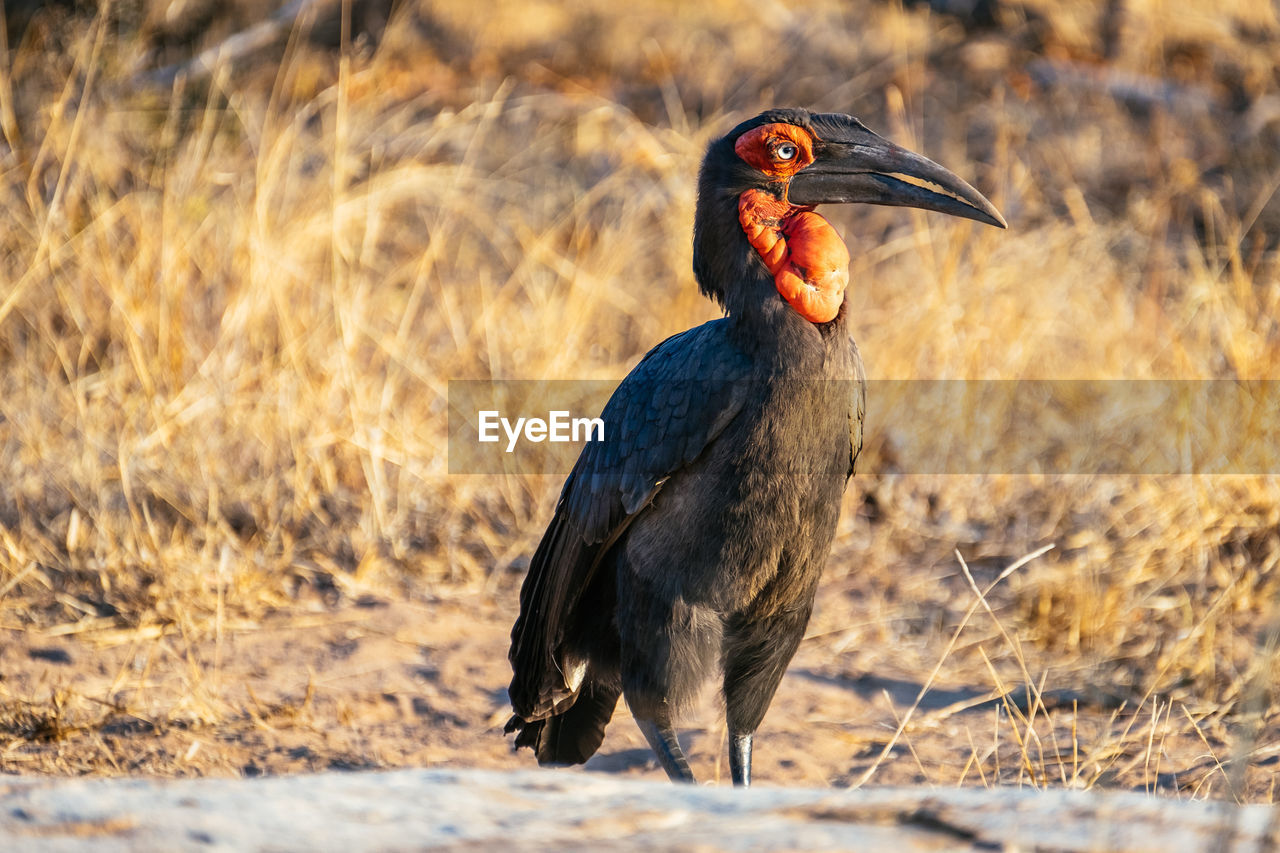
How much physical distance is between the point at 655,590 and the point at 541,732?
68cm

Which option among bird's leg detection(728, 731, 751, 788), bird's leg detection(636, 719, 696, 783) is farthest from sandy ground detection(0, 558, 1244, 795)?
bird's leg detection(636, 719, 696, 783)

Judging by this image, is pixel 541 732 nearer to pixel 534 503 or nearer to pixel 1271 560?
pixel 534 503

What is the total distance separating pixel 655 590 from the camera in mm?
2750

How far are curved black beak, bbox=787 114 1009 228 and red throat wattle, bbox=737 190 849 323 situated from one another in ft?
0.23

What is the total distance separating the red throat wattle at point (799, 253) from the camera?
2.62 meters

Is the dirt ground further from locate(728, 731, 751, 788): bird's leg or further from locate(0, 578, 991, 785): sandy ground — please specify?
locate(728, 731, 751, 788): bird's leg

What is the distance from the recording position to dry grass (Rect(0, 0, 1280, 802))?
357cm

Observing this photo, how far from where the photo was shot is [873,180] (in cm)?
275

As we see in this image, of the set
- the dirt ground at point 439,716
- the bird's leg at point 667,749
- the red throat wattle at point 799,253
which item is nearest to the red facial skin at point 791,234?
the red throat wattle at point 799,253

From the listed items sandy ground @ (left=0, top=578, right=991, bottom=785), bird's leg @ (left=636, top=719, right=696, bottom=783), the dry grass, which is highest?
the dry grass

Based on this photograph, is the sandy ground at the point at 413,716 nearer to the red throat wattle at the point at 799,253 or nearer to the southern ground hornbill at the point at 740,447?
the southern ground hornbill at the point at 740,447

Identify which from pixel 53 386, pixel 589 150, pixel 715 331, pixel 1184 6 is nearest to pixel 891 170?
pixel 715 331

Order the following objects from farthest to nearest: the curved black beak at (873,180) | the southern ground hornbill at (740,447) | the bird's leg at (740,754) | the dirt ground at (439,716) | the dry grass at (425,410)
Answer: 1. the dry grass at (425,410)
2. the dirt ground at (439,716)
3. the bird's leg at (740,754)
4. the curved black beak at (873,180)
5. the southern ground hornbill at (740,447)

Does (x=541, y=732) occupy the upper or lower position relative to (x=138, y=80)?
lower
